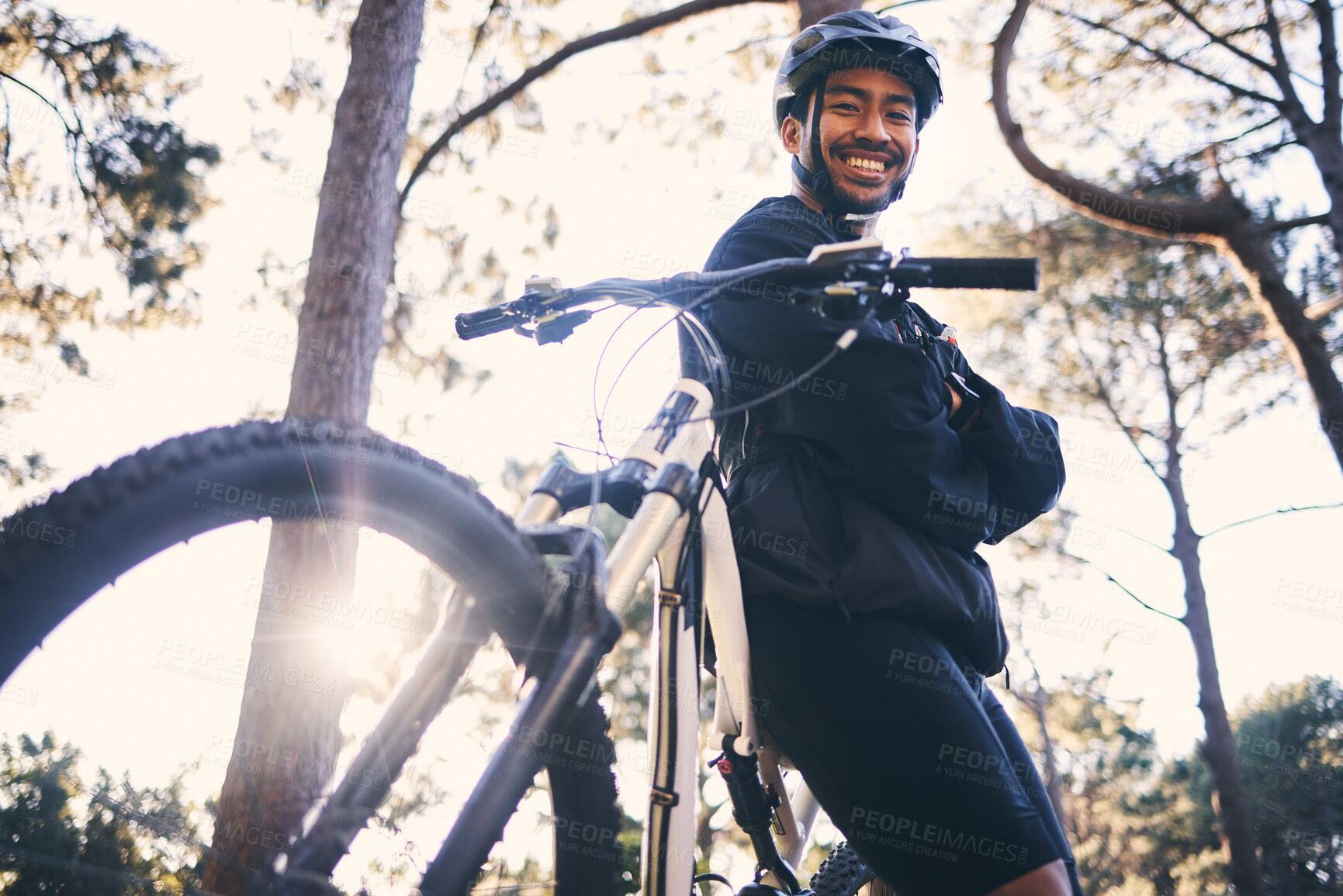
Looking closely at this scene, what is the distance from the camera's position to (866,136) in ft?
6.36

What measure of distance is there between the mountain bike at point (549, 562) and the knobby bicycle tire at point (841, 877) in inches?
8.2

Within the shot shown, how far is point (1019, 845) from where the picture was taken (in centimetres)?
137

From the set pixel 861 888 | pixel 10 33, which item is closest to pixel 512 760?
pixel 861 888

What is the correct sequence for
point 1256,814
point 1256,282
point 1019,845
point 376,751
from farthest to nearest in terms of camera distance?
point 1256,814 < point 1256,282 < point 1019,845 < point 376,751

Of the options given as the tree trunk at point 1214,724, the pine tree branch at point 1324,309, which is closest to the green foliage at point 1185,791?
the tree trunk at point 1214,724

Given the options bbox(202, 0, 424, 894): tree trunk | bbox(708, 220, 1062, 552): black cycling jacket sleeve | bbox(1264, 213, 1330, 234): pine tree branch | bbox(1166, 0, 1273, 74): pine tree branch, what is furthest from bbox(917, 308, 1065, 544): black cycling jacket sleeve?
bbox(1166, 0, 1273, 74): pine tree branch

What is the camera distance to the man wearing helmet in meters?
1.39

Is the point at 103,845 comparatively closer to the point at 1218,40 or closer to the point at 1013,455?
the point at 1013,455

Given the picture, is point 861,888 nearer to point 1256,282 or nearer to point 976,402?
point 976,402

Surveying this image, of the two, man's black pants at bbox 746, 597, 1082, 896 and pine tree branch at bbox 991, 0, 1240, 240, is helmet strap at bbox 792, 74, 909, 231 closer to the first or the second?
man's black pants at bbox 746, 597, 1082, 896

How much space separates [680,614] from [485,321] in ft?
2.12

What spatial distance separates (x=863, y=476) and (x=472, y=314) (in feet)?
2.54

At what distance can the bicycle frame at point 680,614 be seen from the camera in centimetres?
137

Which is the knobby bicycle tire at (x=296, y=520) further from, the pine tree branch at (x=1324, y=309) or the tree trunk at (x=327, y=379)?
the pine tree branch at (x=1324, y=309)
